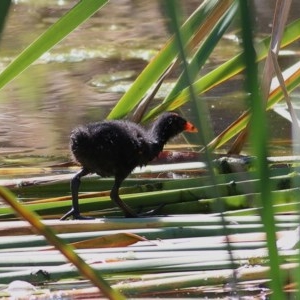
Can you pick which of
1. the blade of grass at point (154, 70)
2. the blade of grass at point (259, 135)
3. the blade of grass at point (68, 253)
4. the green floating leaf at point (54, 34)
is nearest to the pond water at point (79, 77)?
the blade of grass at point (154, 70)

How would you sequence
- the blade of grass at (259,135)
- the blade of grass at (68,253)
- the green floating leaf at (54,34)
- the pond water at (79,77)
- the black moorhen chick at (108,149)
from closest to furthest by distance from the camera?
1. the blade of grass at (259,135)
2. the blade of grass at (68,253)
3. the green floating leaf at (54,34)
4. the black moorhen chick at (108,149)
5. the pond water at (79,77)

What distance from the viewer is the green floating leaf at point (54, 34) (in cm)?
294

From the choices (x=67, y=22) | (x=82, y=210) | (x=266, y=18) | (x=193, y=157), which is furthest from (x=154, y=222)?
(x=266, y=18)

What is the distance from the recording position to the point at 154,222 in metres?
3.07

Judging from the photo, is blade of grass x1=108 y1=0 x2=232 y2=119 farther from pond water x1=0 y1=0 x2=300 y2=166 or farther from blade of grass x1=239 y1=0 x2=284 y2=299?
blade of grass x1=239 y1=0 x2=284 y2=299

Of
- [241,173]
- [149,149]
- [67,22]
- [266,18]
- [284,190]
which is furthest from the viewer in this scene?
[266,18]

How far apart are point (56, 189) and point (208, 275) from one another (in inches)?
52.6

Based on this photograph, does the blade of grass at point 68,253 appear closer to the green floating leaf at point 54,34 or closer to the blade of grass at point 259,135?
the blade of grass at point 259,135

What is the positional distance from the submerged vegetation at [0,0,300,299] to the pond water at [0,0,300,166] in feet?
1.06

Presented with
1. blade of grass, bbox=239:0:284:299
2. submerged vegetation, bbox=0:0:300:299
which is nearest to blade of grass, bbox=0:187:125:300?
submerged vegetation, bbox=0:0:300:299

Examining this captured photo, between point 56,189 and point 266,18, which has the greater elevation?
point 266,18

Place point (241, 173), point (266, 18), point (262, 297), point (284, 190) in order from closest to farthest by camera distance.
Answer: point (262, 297) < point (284, 190) < point (241, 173) < point (266, 18)

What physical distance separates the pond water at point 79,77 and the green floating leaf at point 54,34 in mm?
439

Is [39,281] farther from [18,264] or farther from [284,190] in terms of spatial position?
[284,190]
